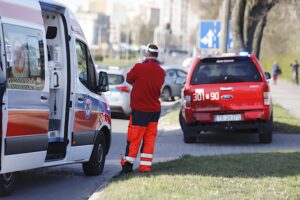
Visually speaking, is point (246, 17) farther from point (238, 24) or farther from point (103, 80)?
point (103, 80)

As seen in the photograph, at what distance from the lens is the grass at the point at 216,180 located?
8.34 m

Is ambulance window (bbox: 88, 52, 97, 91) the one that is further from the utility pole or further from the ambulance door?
the utility pole

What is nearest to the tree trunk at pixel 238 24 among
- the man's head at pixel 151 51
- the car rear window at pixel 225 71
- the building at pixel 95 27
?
the car rear window at pixel 225 71

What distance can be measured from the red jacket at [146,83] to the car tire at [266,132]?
18.3ft

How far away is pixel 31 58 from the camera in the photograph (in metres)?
9.09

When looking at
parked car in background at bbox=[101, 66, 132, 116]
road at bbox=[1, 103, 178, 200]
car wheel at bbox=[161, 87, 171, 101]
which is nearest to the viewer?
road at bbox=[1, 103, 178, 200]

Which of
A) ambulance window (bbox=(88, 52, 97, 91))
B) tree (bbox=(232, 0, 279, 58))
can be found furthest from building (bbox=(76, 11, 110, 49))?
ambulance window (bbox=(88, 52, 97, 91))

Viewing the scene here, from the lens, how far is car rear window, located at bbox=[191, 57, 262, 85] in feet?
51.0

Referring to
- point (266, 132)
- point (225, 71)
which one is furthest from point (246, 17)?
point (266, 132)

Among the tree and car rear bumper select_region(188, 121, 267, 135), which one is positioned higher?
the tree

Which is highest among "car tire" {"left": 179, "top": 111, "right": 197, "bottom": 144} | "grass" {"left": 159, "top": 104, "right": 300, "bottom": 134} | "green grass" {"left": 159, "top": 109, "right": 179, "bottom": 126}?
"car tire" {"left": 179, "top": 111, "right": 197, "bottom": 144}

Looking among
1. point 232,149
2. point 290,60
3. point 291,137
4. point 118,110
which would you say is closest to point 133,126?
point 232,149

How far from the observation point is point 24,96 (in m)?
8.76

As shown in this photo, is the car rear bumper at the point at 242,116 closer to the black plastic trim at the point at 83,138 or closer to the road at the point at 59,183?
the road at the point at 59,183
